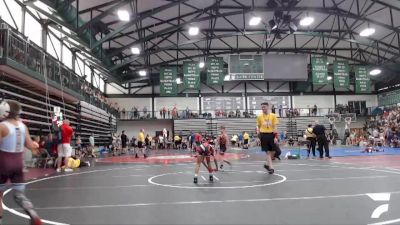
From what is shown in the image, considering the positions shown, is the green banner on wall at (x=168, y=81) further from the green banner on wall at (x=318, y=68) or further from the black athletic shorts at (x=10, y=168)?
the black athletic shorts at (x=10, y=168)

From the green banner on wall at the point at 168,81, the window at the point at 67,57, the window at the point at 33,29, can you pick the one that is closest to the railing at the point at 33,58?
the window at the point at 33,29

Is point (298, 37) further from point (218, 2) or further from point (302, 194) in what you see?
point (302, 194)

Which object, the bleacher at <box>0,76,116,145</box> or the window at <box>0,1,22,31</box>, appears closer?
the bleacher at <box>0,76,116,145</box>

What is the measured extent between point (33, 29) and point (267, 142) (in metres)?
17.3

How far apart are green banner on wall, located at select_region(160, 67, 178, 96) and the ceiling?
1.91 m

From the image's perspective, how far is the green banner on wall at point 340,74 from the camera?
3250 cm

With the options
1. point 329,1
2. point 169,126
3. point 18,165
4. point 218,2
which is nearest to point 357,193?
point 18,165

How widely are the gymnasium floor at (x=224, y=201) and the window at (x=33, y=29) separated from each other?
561 inches

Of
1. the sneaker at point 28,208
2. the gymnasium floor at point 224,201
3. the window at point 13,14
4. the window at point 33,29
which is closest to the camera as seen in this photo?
the sneaker at point 28,208

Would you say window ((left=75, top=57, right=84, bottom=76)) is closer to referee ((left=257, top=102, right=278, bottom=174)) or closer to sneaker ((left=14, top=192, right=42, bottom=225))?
referee ((left=257, top=102, right=278, bottom=174))

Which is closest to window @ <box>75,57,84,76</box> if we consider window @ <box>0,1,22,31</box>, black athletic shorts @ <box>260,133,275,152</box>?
window @ <box>0,1,22,31</box>

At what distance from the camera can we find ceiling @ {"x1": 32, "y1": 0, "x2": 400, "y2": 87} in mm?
24352

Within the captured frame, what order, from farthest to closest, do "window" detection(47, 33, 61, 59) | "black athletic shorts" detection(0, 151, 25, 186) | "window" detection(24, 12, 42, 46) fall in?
"window" detection(47, 33, 61, 59)
"window" detection(24, 12, 42, 46)
"black athletic shorts" detection(0, 151, 25, 186)

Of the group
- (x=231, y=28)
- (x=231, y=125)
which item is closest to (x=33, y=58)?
(x=231, y=28)
